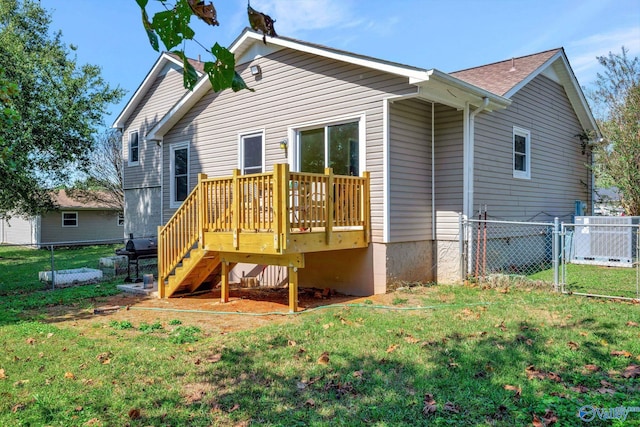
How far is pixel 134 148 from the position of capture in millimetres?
16578

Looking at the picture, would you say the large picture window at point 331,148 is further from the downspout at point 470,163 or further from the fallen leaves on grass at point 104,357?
the fallen leaves on grass at point 104,357

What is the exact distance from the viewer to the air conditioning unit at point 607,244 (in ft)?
32.7

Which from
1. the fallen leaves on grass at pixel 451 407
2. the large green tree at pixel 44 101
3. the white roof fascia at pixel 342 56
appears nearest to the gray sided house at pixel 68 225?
the large green tree at pixel 44 101

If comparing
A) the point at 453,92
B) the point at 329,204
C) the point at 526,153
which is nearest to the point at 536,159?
the point at 526,153

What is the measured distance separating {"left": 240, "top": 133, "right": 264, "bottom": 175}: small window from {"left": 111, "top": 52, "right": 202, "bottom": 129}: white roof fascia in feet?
19.9

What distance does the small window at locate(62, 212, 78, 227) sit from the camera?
25969 mm

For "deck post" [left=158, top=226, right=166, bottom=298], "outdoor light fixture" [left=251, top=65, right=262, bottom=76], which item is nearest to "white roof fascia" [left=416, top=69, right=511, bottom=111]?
"outdoor light fixture" [left=251, top=65, right=262, bottom=76]

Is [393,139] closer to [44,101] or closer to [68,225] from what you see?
[44,101]

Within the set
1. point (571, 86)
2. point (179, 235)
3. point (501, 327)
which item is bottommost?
point (501, 327)

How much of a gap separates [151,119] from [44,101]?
3509 millimetres

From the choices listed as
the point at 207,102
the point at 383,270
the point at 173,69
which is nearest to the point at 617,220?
the point at 383,270

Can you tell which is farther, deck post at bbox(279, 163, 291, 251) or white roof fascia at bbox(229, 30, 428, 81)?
white roof fascia at bbox(229, 30, 428, 81)

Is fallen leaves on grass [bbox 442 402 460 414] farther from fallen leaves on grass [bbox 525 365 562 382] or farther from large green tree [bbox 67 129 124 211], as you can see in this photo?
large green tree [bbox 67 129 124 211]

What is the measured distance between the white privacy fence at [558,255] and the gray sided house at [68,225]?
22.4 metres
